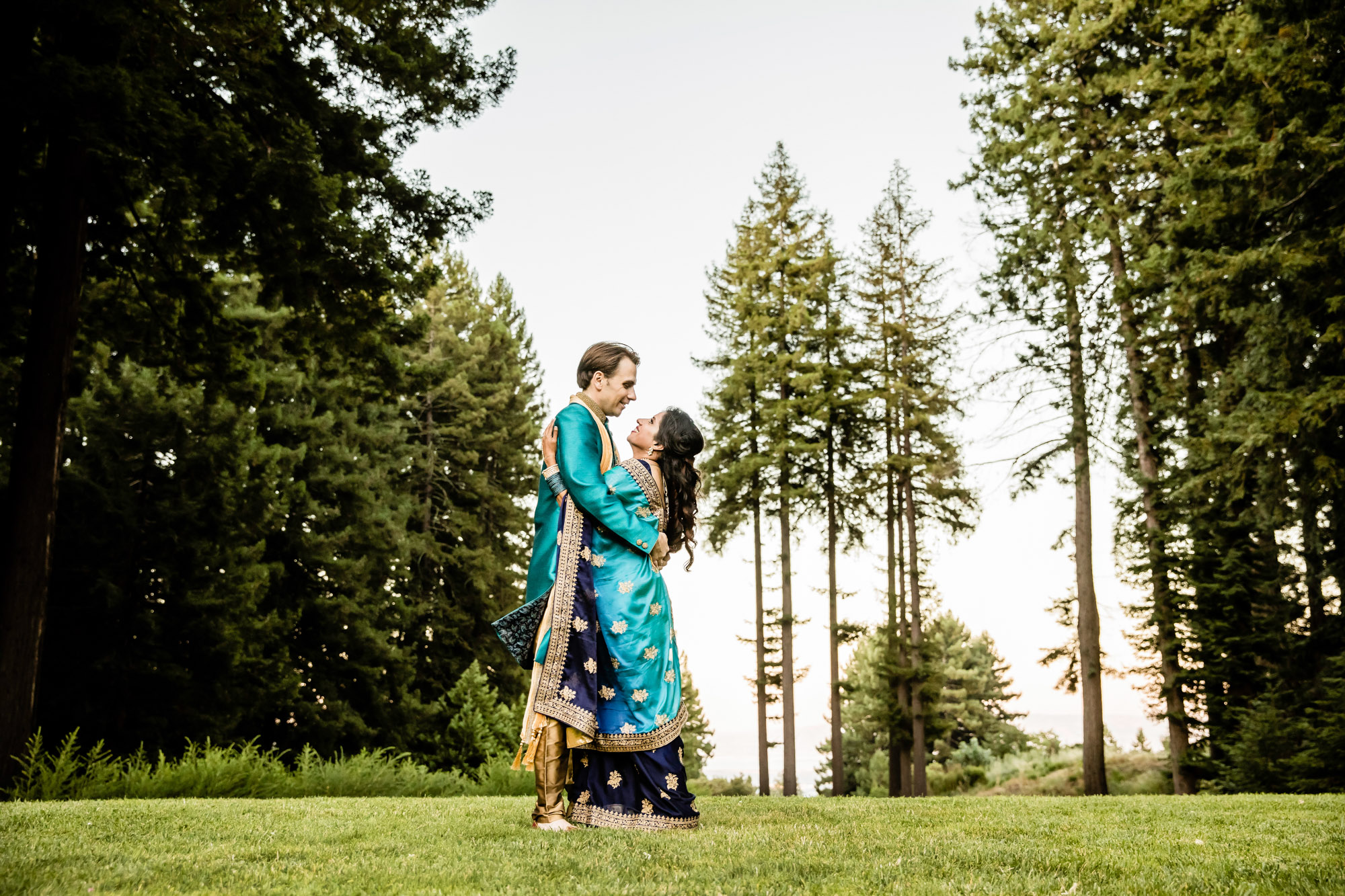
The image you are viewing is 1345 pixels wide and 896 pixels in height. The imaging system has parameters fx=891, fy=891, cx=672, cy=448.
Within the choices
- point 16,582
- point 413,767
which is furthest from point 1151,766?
point 16,582

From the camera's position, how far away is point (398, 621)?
84.4ft

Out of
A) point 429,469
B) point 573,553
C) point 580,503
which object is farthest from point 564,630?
point 429,469

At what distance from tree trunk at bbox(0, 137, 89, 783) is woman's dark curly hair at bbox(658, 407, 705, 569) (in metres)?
6.79

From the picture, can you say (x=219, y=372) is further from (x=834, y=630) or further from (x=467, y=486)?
(x=467, y=486)

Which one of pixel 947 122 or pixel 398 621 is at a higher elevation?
pixel 947 122

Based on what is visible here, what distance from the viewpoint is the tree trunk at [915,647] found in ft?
74.5

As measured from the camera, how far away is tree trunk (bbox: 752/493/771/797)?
24.5 m

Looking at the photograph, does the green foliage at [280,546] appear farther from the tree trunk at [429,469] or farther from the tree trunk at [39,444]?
the tree trunk at [39,444]

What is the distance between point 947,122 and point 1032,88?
2.76 metres

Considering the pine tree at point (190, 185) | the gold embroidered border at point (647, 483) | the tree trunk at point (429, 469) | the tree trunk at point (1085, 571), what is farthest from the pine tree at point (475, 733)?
the tree trunk at point (429, 469)

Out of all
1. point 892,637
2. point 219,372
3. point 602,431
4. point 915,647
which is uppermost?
point 219,372

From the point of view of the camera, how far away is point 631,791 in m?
4.76

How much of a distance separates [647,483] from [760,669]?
2091 centimetres

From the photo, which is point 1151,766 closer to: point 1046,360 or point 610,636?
point 1046,360
